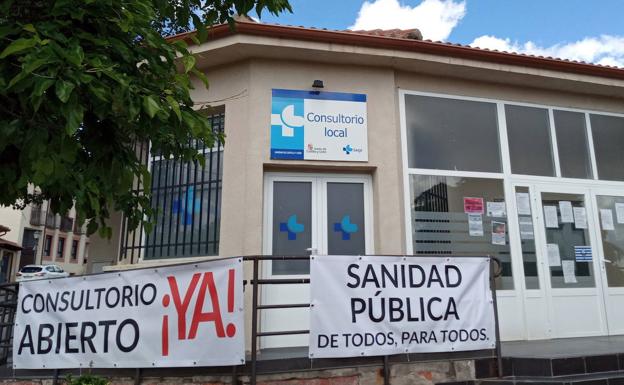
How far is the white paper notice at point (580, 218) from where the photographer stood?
7157 millimetres

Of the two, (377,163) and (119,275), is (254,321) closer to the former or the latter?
(119,275)

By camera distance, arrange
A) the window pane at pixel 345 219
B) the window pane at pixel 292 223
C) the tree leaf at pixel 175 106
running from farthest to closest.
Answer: the window pane at pixel 345 219 < the window pane at pixel 292 223 < the tree leaf at pixel 175 106

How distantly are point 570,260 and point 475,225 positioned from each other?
1.62 m

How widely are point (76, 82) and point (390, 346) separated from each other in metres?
3.50

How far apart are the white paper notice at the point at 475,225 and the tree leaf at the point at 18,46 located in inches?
230

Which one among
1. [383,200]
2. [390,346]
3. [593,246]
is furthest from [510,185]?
[390,346]

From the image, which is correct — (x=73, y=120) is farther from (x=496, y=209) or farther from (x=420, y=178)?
(x=496, y=209)

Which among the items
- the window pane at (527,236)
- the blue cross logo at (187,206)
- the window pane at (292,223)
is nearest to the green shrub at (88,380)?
the window pane at (292,223)

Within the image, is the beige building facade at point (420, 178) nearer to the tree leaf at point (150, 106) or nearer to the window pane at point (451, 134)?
the window pane at point (451, 134)

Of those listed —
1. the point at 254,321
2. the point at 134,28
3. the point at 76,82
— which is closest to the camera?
the point at 76,82

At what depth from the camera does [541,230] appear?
6910 mm

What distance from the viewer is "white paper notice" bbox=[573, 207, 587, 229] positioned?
7.16m

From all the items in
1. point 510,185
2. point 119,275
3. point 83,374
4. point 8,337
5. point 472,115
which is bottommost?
point 83,374

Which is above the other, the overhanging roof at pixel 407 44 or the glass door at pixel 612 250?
the overhanging roof at pixel 407 44
